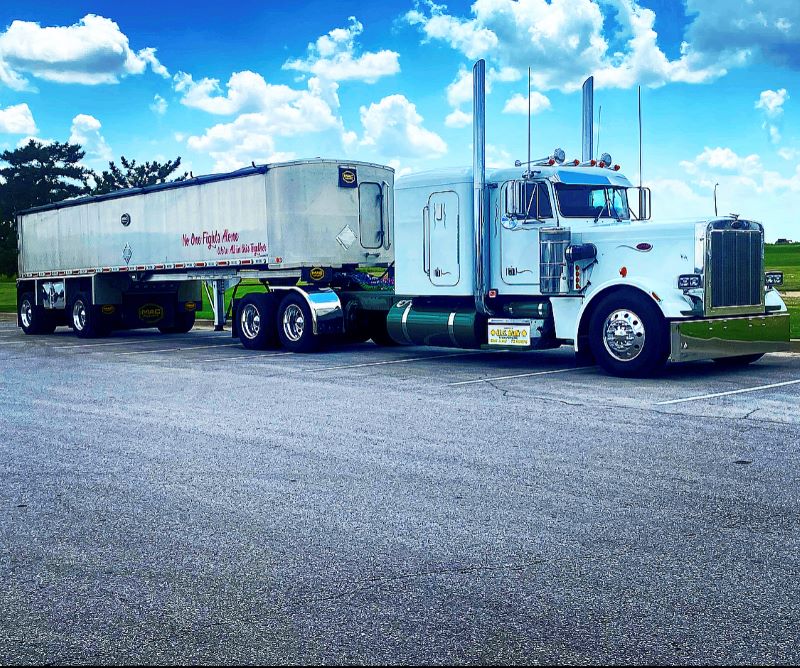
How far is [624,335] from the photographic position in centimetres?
1255

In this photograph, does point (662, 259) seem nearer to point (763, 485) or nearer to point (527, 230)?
point (527, 230)

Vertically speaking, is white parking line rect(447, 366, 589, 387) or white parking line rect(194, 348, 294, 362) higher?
white parking line rect(194, 348, 294, 362)

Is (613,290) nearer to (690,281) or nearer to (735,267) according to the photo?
(690,281)

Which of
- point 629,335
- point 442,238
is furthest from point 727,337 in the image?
point 442,238

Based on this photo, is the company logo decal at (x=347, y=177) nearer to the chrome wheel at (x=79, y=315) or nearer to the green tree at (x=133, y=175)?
the chrome wheel at (x=79, y=315)

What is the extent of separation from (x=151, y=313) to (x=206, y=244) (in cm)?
507

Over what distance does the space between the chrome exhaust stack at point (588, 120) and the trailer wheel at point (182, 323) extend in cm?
1165

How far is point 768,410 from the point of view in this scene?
31.4ft

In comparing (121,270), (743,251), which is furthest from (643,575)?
(121,270)

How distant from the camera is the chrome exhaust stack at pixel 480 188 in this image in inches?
556

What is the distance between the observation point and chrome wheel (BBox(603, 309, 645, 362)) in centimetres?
1244

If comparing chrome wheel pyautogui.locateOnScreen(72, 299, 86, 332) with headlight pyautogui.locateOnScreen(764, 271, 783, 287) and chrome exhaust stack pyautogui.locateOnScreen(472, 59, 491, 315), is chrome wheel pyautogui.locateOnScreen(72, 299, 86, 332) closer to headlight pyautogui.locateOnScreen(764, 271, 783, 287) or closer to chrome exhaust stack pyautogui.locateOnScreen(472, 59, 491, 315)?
chrome exhaust stack pyautogui.locateOnScreen(472, 59, 491, 315)

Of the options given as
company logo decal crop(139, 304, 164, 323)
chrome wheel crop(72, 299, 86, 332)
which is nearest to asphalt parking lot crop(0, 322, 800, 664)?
company logo decal crop(139, 304, 164, 323)

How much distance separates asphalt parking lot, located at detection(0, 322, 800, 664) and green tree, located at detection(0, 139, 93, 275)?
232ft
